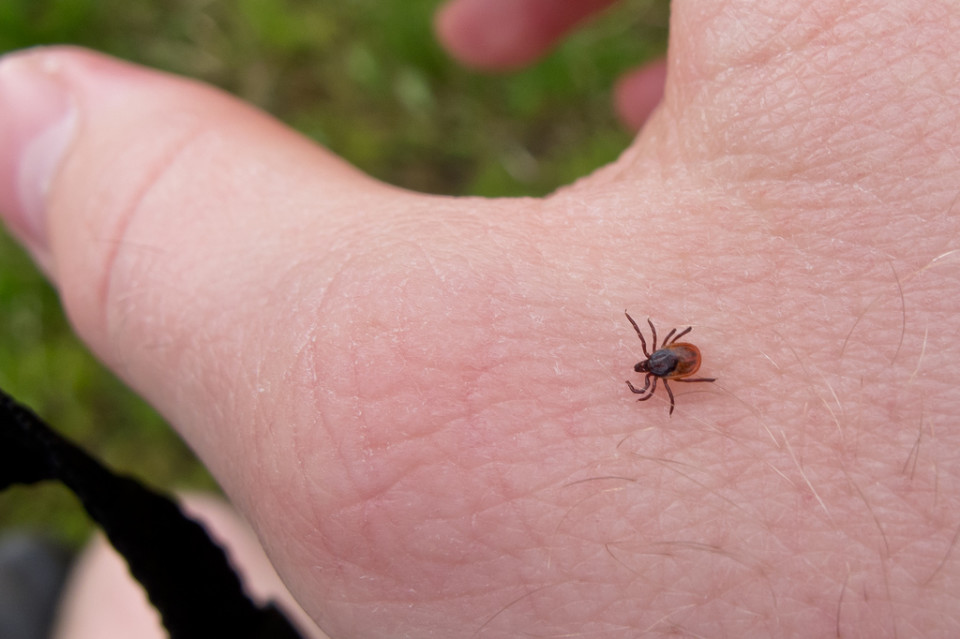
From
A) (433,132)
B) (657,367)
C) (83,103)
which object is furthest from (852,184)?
(433,132)

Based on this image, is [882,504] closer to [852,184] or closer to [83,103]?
[852,184]

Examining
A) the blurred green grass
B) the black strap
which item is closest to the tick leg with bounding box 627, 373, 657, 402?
the black strap

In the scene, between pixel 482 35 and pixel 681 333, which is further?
pixel 482 35

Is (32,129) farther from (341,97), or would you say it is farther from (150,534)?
(341,97)

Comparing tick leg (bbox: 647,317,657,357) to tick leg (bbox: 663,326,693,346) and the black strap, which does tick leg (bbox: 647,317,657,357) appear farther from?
the black strap

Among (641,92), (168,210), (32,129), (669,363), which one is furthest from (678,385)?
(641,92)
